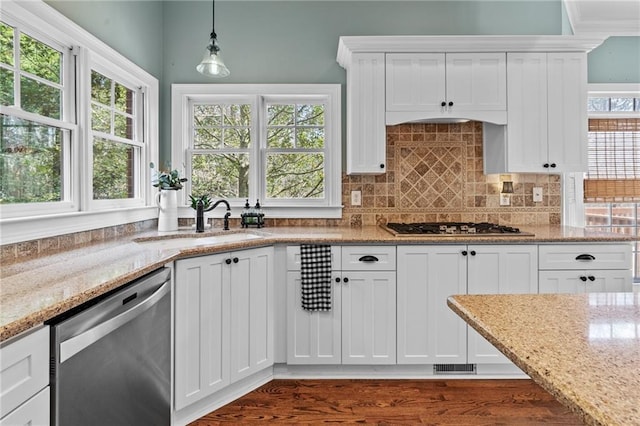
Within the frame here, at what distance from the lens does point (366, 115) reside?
9.20 ft

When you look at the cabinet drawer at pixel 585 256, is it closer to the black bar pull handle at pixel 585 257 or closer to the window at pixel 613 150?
the black bar pull handle at pixel 585 257

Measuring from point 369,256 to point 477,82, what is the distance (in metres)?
1.53

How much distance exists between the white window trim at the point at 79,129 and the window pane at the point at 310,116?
114 centimetres

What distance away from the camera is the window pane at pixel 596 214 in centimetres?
323

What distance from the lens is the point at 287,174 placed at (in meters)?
3.22

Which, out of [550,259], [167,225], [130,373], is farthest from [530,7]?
[130,373]

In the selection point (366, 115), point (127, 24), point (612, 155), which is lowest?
point (612, 155)

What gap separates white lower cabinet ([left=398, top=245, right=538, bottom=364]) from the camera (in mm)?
2457

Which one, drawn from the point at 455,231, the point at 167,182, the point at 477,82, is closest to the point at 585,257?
the point at 455,231

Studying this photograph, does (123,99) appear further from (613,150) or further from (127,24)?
(613,150)

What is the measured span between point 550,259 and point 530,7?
214cm

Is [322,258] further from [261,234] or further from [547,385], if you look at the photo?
[547,385]

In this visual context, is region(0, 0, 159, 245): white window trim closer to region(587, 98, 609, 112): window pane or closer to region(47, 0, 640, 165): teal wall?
region(47, 0, 640, 165): teal wall

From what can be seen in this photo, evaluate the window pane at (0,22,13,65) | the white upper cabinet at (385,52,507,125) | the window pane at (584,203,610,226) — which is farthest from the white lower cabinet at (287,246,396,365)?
the window pane at (584,203,610,226)
